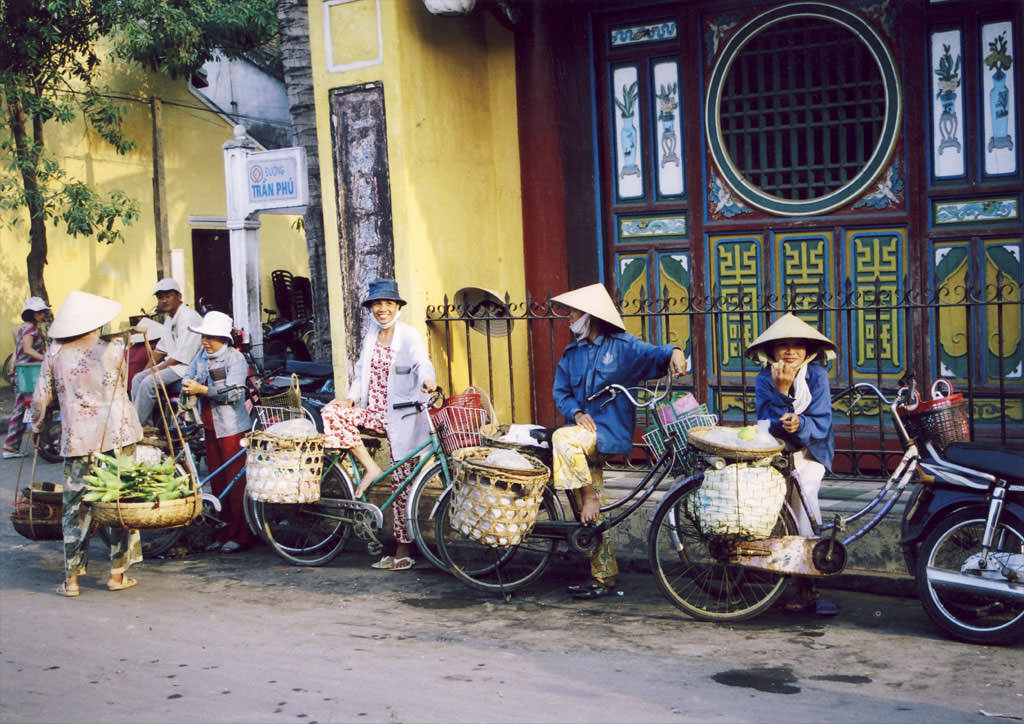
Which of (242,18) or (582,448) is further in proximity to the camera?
(242,18)

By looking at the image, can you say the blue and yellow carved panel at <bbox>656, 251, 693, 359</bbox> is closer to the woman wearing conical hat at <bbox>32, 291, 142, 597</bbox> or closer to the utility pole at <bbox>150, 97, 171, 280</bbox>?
the woman wearing conical hat at <bbox>32, 291, 142, 597</bbox>

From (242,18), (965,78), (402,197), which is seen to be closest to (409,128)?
(402,197)

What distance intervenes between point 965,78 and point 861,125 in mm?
733

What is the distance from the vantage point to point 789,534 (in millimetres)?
5918

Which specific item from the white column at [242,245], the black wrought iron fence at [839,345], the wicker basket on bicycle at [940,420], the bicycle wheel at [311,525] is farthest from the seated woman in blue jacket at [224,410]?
the wicker basket on bicycle at [940,420]

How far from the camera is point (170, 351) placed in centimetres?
931

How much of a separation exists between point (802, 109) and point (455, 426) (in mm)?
3480

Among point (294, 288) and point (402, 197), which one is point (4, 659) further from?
point (294, 288)

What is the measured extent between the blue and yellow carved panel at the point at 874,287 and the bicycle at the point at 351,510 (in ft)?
9.62

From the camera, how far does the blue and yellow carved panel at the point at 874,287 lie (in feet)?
26.3

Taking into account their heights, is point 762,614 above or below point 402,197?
below

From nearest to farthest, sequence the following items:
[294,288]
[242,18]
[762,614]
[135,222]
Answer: [762,614]
[242,18]
[135,222]
[294,288]

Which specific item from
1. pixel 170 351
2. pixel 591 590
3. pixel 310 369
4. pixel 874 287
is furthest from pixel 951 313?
pixel 310 369

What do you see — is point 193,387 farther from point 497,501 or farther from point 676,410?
point 676,410
